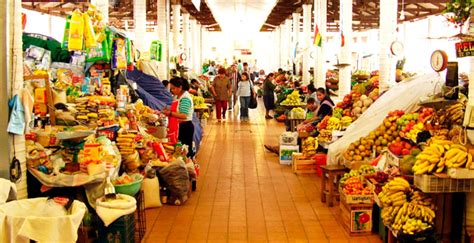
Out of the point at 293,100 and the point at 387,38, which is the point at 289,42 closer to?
the point at 293,100

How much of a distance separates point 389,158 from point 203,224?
217 cm

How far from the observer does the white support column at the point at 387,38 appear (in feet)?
34.7

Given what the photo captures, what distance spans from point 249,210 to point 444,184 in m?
2.57

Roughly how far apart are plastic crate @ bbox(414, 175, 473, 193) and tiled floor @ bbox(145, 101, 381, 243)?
1083 mm

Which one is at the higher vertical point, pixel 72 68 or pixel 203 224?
pixel 72 68

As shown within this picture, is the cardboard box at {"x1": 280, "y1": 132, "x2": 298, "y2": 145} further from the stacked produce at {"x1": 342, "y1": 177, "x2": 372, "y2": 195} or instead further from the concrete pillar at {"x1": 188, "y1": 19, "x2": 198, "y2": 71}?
the concrete pillar at {"x1": 188, "y1": 19, "x2": 198, "y2": 71}

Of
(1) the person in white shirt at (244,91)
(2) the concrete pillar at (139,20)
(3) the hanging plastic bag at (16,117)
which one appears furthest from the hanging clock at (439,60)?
(1) the person in white shirt at (244,91)

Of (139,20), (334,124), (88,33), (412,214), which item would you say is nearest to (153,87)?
(139,20)

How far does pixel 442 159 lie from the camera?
4820 mm

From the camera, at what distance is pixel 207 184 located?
813 centimetres

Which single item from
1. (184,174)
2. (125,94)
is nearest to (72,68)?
(125,94)

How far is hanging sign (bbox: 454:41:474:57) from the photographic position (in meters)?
5.02

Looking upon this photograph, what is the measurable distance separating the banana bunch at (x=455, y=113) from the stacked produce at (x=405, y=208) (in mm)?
1068

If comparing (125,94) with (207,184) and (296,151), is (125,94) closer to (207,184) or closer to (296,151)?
(207,184)
